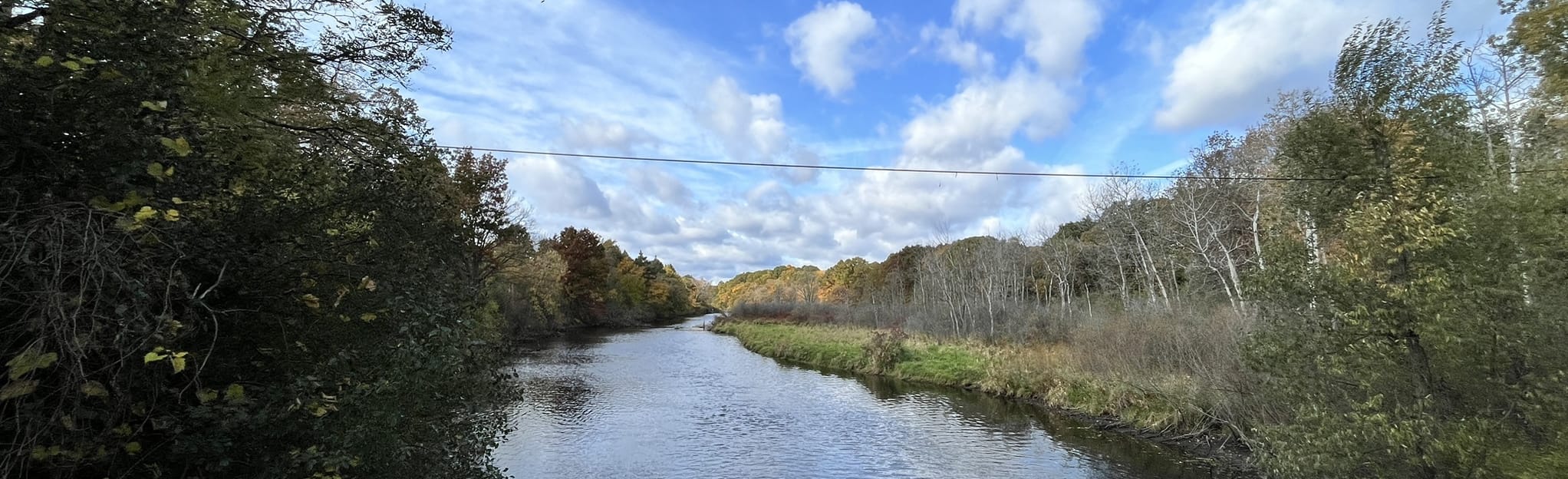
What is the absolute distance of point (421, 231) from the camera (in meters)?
5.09

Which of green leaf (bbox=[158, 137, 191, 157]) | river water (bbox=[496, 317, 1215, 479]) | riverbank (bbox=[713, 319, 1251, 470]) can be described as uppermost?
green leaf (bbox=[158, 137, 191, 157])

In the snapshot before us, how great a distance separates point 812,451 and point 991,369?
8724mm

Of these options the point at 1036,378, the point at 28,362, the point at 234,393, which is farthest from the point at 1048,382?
the point at 28,362

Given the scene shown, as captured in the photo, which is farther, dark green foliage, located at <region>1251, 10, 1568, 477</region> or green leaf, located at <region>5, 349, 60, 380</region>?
dark green foliage, located at <region>1251, 10, 1568, 477</region>

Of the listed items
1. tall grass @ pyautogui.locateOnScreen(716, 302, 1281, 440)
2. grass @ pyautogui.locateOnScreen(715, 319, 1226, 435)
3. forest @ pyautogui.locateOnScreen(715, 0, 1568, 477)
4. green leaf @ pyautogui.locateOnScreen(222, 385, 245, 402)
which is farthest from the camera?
grass @ pyautogui.locateOnScreen(715, 319, 1226, 435)

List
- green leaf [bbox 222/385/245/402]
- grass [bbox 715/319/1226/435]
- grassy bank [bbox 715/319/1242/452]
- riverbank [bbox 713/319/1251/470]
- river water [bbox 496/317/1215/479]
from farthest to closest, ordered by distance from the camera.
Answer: grass [bbox 715/319/1226/435] → grassy bank [bbox 715/319/1242/452] → riverbank [bbox 713/319/1251/470] → river water [bbox 496/317/1215/479] → green leaf [bbox 222/385/245/402]

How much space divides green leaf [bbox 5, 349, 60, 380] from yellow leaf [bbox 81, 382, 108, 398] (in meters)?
0.18

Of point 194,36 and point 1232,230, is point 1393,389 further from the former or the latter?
point 1232,230

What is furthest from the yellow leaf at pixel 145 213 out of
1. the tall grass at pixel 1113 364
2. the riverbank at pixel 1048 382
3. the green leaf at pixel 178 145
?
the riverbank at pixel 1048 382

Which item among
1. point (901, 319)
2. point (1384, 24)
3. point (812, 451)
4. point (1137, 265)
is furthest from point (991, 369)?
point (901, 319)

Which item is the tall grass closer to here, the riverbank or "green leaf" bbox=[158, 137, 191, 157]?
the riverbank

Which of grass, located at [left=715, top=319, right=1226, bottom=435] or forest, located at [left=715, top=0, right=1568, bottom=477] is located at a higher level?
forest, located at [left=715, top=0, right=1568, bottom=477]

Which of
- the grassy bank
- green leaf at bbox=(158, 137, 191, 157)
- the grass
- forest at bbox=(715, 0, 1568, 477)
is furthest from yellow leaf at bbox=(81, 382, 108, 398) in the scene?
the grass

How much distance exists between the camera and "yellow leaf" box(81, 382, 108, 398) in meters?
2.56
